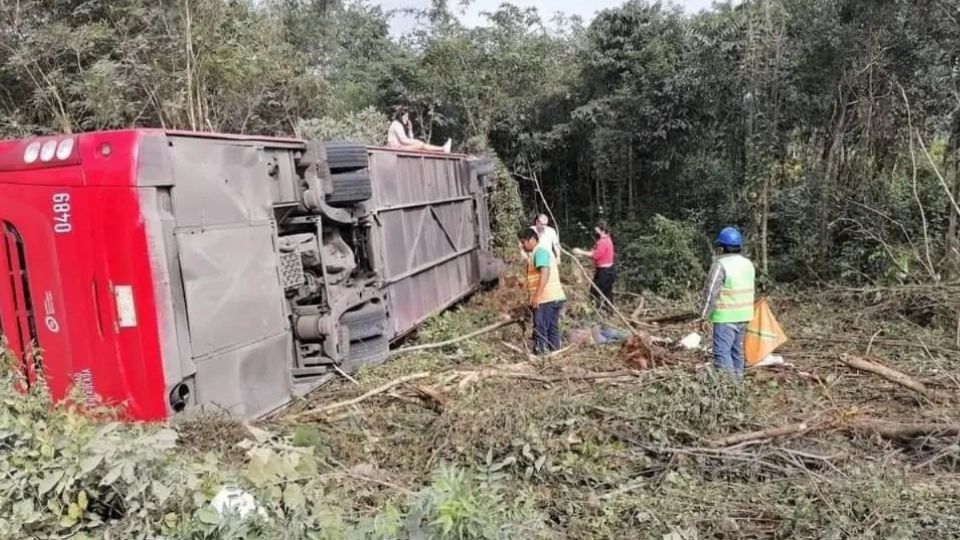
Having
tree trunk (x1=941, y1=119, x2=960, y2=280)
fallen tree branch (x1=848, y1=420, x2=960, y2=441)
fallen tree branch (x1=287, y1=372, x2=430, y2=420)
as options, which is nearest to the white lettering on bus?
fallen tree branch (x1=287, y1=372, x2=430, y2=420)

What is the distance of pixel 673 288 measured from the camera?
10.3 meters

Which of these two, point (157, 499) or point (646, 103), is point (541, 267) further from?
point (646, 103)

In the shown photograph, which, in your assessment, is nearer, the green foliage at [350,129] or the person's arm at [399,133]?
the person's arm at [399,133]

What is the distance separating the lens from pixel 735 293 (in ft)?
17.6

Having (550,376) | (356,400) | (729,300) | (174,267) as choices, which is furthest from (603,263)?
(174,267)

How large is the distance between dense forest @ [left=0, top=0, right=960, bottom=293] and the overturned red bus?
6.85 meters

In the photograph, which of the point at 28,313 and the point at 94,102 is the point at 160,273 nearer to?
the point at 28,313

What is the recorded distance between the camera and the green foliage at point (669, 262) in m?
10.4

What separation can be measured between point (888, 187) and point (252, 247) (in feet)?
31.3

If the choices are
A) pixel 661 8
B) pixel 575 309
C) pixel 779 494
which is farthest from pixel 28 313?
pixel 661 8

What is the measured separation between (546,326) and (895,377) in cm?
314

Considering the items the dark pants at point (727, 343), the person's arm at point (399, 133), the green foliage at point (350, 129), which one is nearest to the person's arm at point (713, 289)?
the dark pants at point (727, 343)

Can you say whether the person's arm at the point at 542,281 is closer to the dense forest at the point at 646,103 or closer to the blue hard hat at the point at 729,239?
the blue hard hat at the point at 729,239

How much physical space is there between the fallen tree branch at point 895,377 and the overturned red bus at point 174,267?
408 cm
